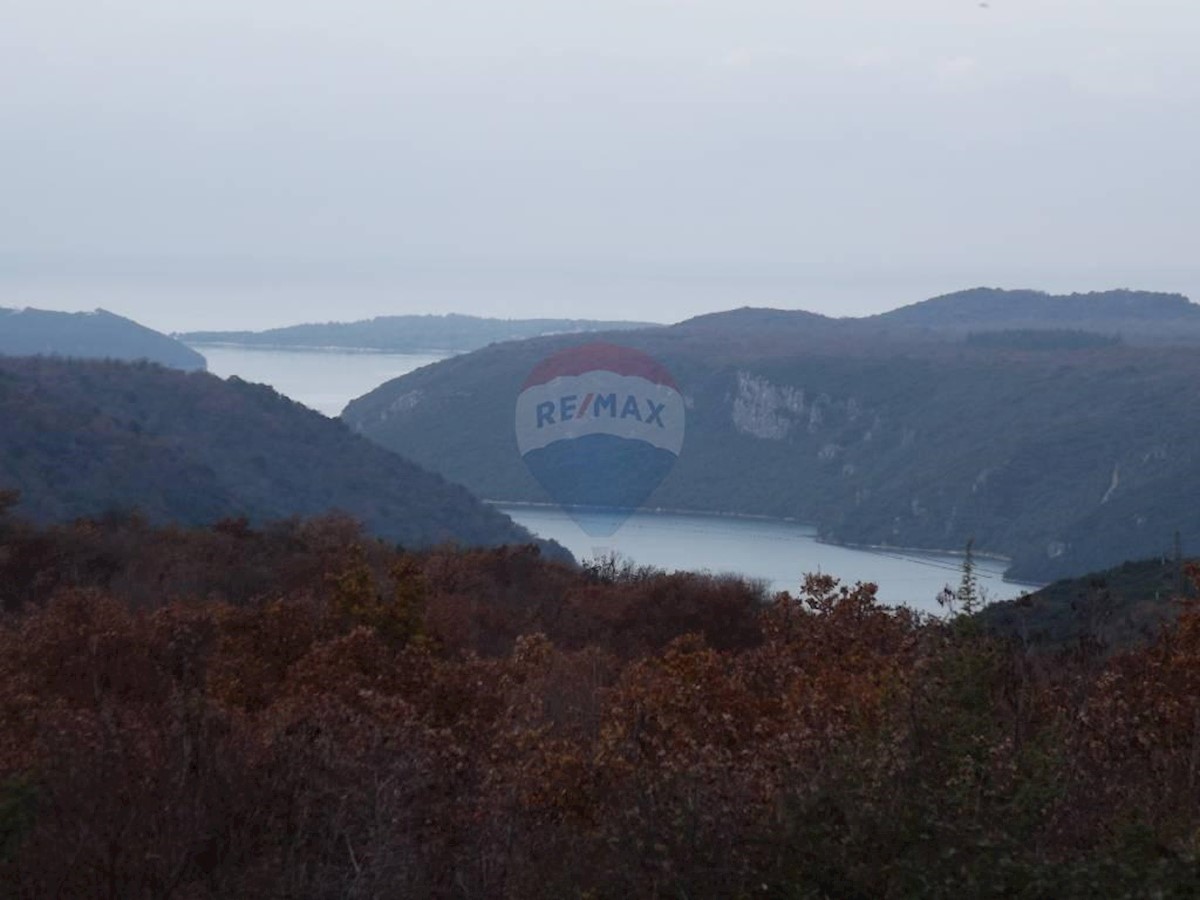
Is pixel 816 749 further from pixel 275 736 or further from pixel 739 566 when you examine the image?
pixel 739 566

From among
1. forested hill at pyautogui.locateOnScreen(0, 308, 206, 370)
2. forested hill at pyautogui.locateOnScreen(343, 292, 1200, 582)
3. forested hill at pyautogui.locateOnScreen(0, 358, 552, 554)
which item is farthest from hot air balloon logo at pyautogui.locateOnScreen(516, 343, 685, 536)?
forested hill at pyautogui.locateOnScreen(0, 308, 206, 370)

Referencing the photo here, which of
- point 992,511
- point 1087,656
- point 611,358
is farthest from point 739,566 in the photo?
point 1087,656

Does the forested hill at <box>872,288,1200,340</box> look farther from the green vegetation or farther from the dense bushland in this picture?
the dense bushland

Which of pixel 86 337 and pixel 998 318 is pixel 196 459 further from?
pixel 998 318

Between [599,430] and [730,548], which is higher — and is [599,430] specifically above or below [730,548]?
above

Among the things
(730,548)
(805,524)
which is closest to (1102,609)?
(730,548)

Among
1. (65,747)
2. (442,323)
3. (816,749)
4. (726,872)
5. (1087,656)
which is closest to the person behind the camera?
(726,872)
